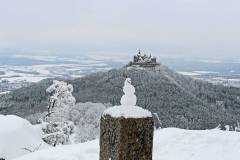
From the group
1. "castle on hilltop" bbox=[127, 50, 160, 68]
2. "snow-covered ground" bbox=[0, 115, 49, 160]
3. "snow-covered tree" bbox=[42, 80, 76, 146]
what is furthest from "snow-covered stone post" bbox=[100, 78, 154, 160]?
"castle on hilltop" bbox=[127, 50, 160, 68]

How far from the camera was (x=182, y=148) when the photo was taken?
13.3 metres

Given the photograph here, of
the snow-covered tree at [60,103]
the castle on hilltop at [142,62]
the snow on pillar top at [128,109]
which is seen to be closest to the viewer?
the snow on pillar top at [128,109]

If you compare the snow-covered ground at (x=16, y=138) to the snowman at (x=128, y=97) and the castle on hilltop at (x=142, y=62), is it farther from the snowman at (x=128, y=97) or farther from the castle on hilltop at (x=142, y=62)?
the castle on hilltop at (x=142, y=62)

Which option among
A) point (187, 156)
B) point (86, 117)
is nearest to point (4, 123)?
point (187, 156)

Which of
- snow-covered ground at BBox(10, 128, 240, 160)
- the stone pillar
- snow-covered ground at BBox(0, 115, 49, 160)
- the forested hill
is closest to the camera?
the stone pillar

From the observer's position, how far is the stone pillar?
617 cm

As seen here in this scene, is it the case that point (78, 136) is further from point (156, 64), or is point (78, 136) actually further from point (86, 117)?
point (156, 64)

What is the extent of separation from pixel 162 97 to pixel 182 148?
87687 millimetres

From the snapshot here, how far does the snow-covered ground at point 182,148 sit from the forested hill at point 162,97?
211 ft

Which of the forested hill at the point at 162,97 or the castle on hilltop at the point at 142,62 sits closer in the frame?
the forested hill at the point at 162,97

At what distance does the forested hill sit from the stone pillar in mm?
72853

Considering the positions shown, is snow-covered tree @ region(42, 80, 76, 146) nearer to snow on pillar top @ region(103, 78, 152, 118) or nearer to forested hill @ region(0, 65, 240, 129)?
snow on pillar top @ region(103, 78, 152, 118)

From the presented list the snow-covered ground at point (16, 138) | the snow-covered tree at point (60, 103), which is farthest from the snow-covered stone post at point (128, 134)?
the snow-covered tree at point (60, 103)

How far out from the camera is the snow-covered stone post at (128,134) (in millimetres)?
6176
